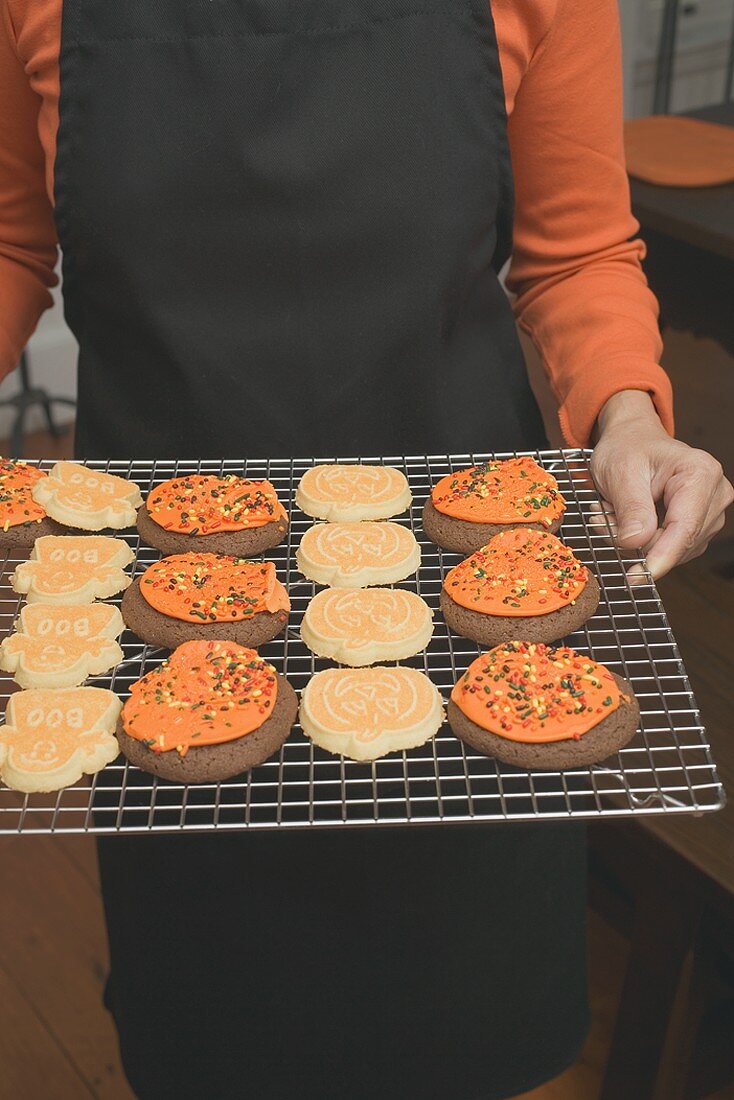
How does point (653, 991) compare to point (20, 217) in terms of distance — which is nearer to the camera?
point (20, 217)

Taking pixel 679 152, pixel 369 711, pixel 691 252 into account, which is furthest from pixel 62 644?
pixel 679 152

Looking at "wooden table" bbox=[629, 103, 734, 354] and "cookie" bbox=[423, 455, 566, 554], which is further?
"wooden table" bbox=[629, 103, 734, 354]

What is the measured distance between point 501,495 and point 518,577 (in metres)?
0.14

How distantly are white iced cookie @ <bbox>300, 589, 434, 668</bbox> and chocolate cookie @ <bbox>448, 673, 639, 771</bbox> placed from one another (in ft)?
0.51

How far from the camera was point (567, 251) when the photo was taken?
1.51 m

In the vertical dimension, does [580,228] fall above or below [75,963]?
above

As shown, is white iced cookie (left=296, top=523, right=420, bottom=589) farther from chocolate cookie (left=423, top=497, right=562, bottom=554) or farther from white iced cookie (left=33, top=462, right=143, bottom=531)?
white iced cookie (left=33, top=462, right=143, bottom=531)

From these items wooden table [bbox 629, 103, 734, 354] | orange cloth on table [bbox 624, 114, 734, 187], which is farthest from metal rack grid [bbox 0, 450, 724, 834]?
orange cloth on table [bbox 624, 114, 734, 187]

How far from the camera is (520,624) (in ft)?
4.09

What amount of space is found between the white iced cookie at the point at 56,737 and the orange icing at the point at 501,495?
465 millimetres

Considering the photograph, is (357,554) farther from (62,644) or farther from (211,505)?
(62,644)

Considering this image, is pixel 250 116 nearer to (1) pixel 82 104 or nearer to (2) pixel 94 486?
(1) pixel 82 104

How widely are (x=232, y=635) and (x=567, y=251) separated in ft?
2.27

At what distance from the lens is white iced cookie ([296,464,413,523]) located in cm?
139
